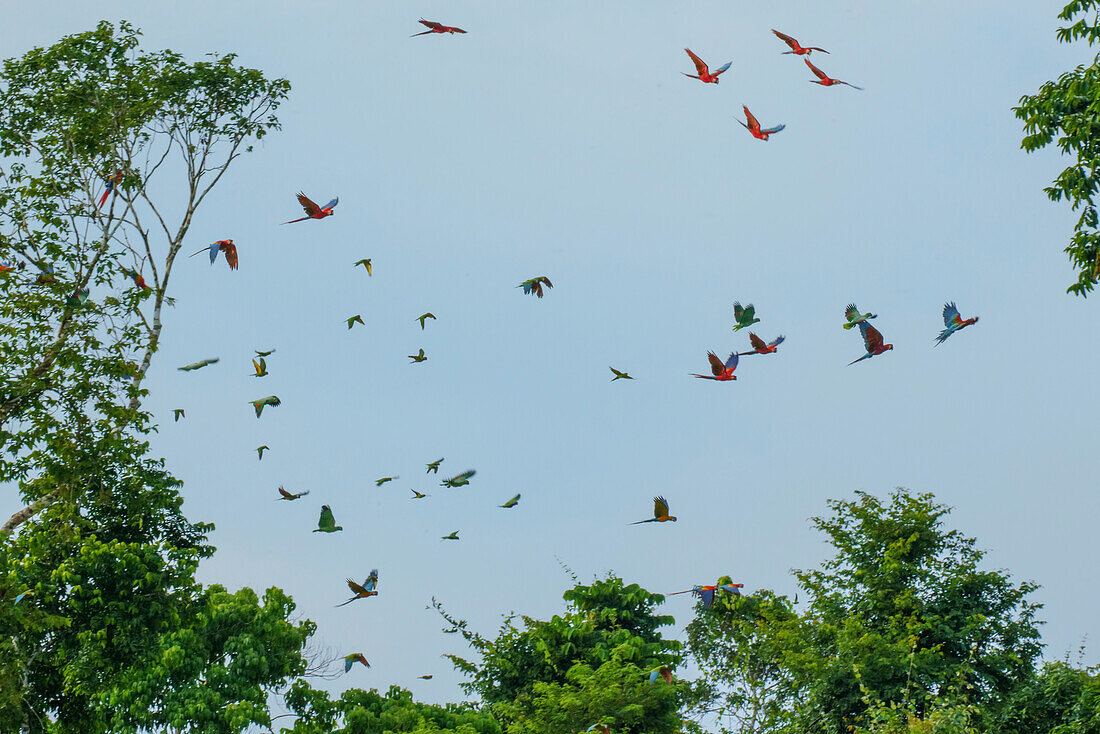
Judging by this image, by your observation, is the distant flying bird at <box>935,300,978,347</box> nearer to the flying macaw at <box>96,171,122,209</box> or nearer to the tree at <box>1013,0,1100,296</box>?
the tree at <box>1013,0,1100,296</box>

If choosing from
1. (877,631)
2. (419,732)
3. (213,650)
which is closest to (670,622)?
(877,631)

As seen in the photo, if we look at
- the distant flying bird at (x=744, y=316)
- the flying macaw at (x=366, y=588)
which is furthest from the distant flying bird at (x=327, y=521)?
Answer: the distant flying bird at (x=744, y=316)

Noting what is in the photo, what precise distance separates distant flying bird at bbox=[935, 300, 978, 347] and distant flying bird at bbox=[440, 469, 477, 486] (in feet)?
29.3

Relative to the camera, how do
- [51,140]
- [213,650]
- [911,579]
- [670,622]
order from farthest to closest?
[670,622] < [911,579] < [51,140] < [213,650]

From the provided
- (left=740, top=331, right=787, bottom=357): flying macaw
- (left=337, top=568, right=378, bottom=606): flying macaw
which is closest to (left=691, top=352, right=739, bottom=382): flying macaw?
(left=740, top=331, right=787, bottom=357): flying macaw

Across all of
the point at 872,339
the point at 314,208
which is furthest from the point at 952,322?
the point at 314,208

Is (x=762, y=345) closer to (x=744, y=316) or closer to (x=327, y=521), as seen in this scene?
(x=744, y=316)

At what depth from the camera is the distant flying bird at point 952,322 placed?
15.1 m

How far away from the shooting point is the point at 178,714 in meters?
19.0

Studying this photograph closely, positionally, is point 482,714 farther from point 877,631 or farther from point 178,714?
point 877,631

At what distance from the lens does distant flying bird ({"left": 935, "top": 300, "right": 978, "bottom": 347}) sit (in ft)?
49.7

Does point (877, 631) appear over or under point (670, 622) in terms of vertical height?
under

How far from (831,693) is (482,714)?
23.5ft

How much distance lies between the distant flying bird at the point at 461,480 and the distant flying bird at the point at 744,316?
6.83 metres
